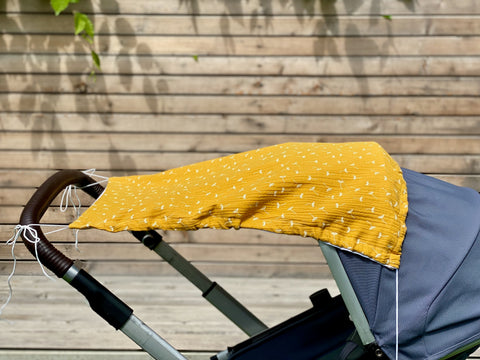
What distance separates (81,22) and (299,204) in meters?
2.59

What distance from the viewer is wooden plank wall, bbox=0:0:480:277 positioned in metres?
3.67

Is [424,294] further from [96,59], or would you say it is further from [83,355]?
[96,59]

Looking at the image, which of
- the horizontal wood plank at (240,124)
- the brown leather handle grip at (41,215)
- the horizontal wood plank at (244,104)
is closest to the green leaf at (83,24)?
the horizontal wood plank at (244,104)

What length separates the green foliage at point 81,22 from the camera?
11.4 feet

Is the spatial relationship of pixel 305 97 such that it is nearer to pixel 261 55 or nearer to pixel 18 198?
pixel 261 55

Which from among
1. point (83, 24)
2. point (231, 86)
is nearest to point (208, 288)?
point (231, 86)

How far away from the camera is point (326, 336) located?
1.95 m

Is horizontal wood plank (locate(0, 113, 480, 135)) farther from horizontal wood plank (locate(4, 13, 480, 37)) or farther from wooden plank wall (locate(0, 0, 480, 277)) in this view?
horizontal wood plank (locate(4, 13, 480, 37))

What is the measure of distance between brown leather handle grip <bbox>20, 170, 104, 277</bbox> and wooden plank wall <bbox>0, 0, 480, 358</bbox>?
1.98 m

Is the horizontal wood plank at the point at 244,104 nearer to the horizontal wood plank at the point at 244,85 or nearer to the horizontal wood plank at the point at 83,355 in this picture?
the horizontal wood plank at the point at 244,85

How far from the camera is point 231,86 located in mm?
3766

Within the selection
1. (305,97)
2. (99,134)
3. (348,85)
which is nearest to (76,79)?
(99,134)

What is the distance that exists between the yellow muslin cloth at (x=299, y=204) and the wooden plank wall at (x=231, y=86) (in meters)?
2.08

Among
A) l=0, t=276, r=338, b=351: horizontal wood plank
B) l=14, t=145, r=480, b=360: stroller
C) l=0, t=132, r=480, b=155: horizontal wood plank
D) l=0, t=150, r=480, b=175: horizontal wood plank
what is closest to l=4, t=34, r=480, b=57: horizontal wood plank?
l=0, t=132, r=480, b=155: horizontal wood plank
